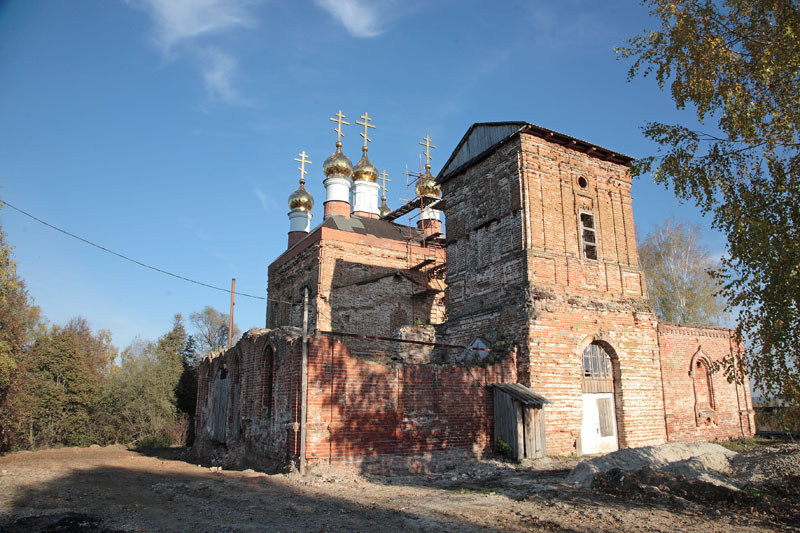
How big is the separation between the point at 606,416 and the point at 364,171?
21953 mm

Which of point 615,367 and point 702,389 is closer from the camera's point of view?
point 615,367

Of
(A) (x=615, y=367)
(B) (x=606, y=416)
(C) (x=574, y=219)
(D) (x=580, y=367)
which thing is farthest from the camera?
(C) (x=574, y=219)

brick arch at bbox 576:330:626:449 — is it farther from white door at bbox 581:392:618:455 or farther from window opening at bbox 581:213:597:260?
window opening at bbox 581:213:597:260

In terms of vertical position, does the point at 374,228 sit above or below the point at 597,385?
above

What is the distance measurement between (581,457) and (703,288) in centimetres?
1982

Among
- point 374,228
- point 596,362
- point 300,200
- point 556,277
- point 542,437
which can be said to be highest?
point 300,200

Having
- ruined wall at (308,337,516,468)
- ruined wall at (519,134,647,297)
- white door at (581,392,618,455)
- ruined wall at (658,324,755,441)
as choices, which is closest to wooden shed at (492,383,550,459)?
ruined wall at (308,337,516,468)

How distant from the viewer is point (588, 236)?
52.5 feet

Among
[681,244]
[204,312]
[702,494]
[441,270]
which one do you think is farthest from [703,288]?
[204,312]

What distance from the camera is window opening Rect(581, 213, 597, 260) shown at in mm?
15734

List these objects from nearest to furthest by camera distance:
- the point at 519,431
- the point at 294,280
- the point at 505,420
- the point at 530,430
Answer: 1. the point at 519,431
2. the point at 530,430
3. the point at 505,420
4. the point at 294,280

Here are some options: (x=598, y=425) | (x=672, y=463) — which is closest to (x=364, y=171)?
(x=598, y=425)

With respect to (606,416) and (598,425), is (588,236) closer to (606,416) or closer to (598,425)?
(606,416)

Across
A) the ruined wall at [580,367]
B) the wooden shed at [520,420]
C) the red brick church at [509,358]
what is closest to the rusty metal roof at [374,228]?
the red brick church at [509,358]
